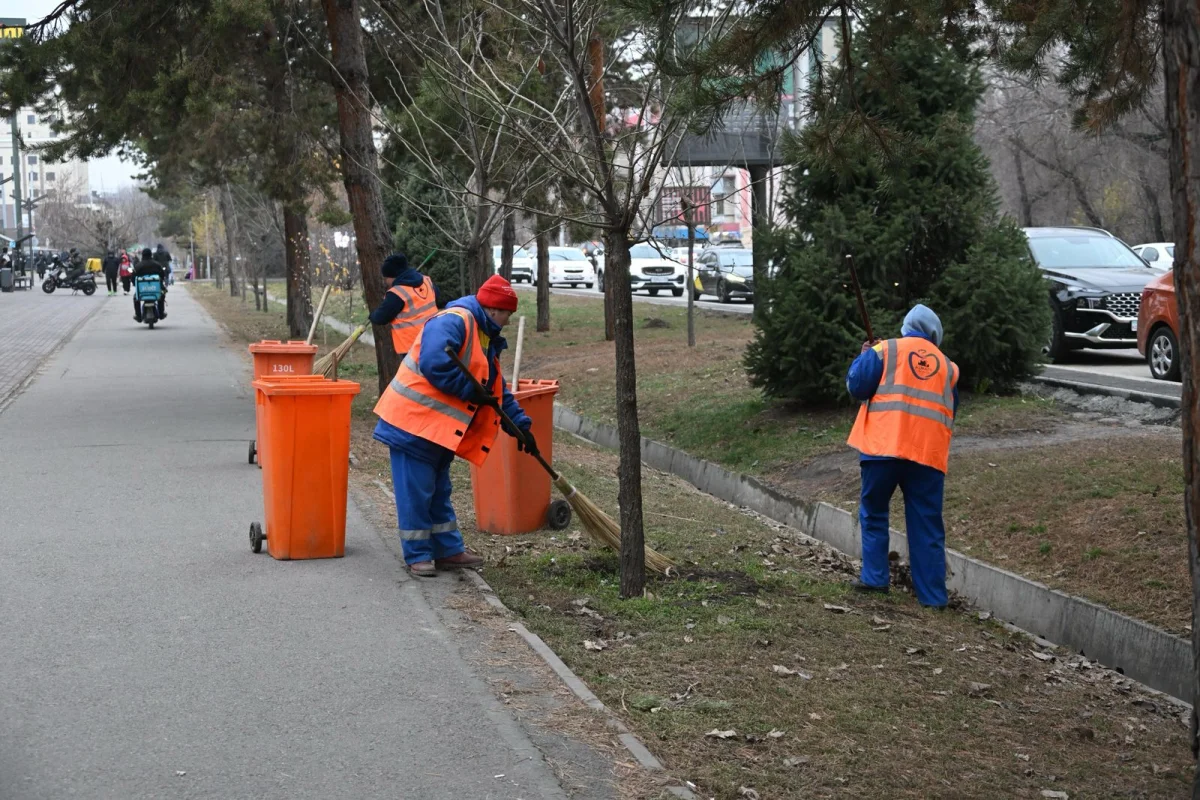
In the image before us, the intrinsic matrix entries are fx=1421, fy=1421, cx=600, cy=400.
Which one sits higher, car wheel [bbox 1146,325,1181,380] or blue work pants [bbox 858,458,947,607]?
car wheel [bbox 1146,325,1181,380]

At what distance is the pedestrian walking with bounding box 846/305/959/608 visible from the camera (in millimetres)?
7926

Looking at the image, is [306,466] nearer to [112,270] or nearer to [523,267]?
[523,267]

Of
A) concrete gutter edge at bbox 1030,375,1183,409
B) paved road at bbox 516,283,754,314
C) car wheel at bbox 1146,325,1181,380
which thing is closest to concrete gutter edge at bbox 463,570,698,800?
concrete gutter edge at bbox 1030,375,1183,409

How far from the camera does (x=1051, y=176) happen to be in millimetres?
49375

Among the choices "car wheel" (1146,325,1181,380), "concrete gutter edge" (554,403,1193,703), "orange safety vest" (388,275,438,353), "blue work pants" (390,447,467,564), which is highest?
"orange safety vest" (388,275,438,353)

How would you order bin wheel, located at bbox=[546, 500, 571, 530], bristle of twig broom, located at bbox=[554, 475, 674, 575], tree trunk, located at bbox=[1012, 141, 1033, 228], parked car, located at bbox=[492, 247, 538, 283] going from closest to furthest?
bristle of twig broom, located at bbox=[554, 475, 674, 575]
bin wheel, located at bbox=[546, 500, 571, 530]
tree trunk, located at bbox=[1012, 141, 1033, 228]
parked car, located at bbox=[492, 247, 538, 283]

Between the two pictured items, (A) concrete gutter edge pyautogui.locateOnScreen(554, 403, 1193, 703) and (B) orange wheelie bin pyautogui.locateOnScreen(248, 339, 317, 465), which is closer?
(A) concrete gutter edge pyautogui.locateOnScreen(554, 403, 1193, 703)

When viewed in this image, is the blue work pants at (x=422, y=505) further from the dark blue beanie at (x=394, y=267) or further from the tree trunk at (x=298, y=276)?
the tree trunk at (x=298, y=276)

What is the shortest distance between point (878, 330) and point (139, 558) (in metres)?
7.23

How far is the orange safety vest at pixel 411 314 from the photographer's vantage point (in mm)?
11758

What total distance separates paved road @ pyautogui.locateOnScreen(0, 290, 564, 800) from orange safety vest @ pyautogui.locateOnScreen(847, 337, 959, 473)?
2740 millimetres

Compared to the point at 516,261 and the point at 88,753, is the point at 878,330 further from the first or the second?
the point at 516,261

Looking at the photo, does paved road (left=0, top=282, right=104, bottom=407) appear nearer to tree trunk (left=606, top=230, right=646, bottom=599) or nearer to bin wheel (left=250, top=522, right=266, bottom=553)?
bin wheel (left=250, top=522, right=266, bottom=553)

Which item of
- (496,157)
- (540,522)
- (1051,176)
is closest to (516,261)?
(1051,176)
